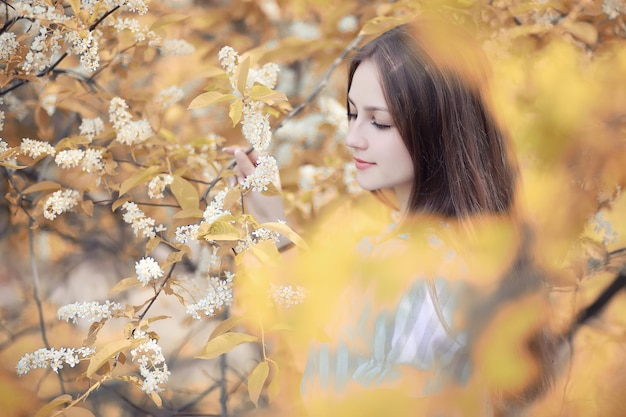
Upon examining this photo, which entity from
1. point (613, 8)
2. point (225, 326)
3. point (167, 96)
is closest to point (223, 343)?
point (225, 326)

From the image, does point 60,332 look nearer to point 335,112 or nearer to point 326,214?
point 326,214

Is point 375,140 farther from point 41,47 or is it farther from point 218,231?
point 41,47

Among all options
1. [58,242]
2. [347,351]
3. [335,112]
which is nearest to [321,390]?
[347,351]

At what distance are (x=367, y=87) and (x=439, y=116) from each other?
0.11m

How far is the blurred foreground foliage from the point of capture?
2.85 ft

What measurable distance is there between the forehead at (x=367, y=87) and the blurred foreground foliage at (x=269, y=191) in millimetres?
75

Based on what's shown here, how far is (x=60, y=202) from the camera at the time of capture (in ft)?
3.07

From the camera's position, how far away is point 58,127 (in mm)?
1345

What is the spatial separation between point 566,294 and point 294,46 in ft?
2.06

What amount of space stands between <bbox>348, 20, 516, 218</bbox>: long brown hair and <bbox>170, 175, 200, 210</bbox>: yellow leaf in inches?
11.3

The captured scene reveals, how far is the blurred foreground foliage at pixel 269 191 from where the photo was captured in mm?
867

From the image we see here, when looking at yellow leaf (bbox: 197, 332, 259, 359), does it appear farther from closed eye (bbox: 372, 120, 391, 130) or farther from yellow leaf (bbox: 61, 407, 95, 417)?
closed eye (bbox: 372, 120, 391, 130)

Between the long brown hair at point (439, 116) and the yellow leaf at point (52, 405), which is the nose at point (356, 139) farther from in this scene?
the yellow leaf at point (52, 405)

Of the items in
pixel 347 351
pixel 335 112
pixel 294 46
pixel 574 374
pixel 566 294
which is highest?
pixel 294 46
